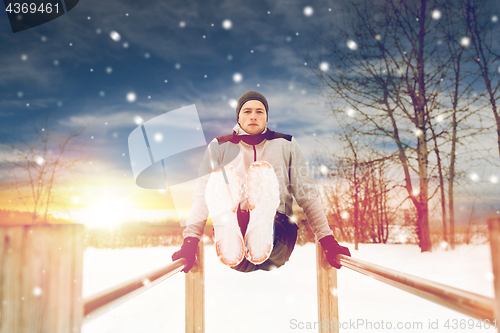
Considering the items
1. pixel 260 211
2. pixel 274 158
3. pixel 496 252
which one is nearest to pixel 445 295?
pixel 496 252

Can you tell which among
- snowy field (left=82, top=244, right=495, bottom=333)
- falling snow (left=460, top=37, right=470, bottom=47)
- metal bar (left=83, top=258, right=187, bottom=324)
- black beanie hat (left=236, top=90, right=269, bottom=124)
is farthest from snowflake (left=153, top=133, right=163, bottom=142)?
falling snow (left=460, top=37, right=470, bottom=47)

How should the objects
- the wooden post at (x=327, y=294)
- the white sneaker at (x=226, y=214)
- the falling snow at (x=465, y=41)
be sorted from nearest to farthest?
the white sneaker at (x=226, y=214)
the wooden post at (x=327, y=294)
the falling snow at (x=465, y=41)

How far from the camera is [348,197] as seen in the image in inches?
247

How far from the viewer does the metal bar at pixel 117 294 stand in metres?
0.64

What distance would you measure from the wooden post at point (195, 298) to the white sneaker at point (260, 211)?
49 centimetres

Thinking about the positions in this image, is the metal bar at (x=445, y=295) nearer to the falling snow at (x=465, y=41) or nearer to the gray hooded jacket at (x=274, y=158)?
the gray hooded jacket at (x=274, y=158)

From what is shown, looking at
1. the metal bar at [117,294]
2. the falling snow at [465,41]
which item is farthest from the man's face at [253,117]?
the falling snow at [465,41]

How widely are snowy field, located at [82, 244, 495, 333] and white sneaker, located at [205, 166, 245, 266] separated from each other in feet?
3.28

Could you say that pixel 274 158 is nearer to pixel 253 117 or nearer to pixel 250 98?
pixel 253 117

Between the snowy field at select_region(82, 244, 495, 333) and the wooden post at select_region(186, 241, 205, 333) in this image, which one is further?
the snowy field at select_region(82, 244, 495, 333)

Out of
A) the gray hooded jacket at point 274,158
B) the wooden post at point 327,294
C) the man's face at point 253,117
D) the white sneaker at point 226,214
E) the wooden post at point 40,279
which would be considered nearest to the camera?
the wooden post at point 40,279

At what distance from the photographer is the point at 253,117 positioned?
214cm

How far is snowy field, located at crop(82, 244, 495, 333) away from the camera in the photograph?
2.62 metres

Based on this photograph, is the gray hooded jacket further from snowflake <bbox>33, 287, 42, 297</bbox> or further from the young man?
snowflake <bbox>33, 287, 42, 297</bbox>
